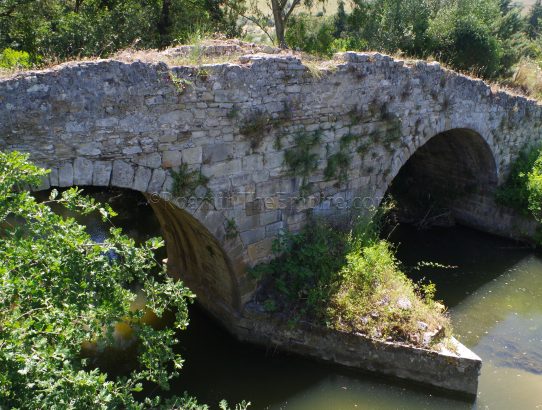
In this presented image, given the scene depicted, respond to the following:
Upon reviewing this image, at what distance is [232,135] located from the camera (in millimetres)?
6797

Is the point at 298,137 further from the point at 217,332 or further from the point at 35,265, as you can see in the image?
the point at 35,265

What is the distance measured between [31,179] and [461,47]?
17.0 m

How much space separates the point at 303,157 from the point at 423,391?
11.7 ft

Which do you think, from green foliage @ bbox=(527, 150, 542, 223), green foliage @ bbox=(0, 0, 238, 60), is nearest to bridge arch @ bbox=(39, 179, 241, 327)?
green foliage @ bbox=(0, 0, 238, 60)

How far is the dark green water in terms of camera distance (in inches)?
272

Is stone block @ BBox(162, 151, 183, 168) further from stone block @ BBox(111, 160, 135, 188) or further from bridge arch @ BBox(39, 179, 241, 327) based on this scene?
bridge arch @ BBox(39, 179, 241, 327)

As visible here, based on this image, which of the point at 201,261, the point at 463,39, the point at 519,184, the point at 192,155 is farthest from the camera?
the point at 463,39

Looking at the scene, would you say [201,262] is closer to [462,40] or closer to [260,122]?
[260,122]

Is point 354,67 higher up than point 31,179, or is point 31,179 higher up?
point 354,67

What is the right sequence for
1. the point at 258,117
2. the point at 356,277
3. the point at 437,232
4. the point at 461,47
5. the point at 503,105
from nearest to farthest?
1. the point at 258,117
2. the point at 356,277
3. the point at 503,105
4. the point at 437,232
5. the point at 461,47

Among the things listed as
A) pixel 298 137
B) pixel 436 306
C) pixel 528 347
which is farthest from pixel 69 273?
pixel 528 347

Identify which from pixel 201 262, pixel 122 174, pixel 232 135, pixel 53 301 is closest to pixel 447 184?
pixel 201 262

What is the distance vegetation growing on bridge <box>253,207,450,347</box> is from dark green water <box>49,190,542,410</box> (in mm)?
712

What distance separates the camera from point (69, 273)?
12.6 feet
